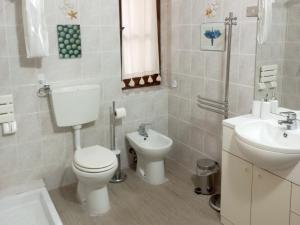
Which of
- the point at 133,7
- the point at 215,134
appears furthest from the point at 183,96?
the point at 133,7

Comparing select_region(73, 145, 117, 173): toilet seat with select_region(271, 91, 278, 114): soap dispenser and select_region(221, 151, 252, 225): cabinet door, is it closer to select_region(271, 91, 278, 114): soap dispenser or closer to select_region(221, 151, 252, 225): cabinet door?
select_region(221, 151, 252, 225): cabinet door

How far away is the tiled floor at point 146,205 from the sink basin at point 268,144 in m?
0.81

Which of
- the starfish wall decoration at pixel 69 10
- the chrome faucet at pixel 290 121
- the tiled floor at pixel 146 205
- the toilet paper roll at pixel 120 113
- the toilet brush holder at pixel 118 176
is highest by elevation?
the starfish wall decoration at pixel 69 10

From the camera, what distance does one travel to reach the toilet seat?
239 centimetres

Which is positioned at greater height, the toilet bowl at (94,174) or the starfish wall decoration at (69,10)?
the starfish wall decoration at (69,10)

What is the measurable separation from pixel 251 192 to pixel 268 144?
1.62 ft

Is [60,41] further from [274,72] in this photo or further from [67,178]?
[274,72]

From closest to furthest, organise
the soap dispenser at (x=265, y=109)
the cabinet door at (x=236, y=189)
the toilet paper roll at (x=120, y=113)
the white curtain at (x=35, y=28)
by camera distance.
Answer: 1. the cabinet door at (x=236, y=189)
2. the soap dispenser at (x=265, y=109)
3. the white curtain at (x=35, y=28)
4. the toilet paper roll at (x=120, y=113)

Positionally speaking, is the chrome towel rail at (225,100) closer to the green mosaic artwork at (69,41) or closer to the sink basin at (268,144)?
the sink basin at (268,144)

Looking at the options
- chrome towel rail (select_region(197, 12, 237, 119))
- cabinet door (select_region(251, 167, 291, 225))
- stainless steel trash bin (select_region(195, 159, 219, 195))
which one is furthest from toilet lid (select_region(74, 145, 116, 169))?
cabinet door (select_region(251, 167, 291, 225))

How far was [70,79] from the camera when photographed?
281 cm

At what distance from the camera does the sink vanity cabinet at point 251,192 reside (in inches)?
71.9

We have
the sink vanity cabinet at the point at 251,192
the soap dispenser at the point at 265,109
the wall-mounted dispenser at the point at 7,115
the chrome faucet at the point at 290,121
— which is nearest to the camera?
the sink vanity cabinet at the point at 251,192

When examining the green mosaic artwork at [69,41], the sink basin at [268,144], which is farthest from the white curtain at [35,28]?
the sink basin at [268,144]
